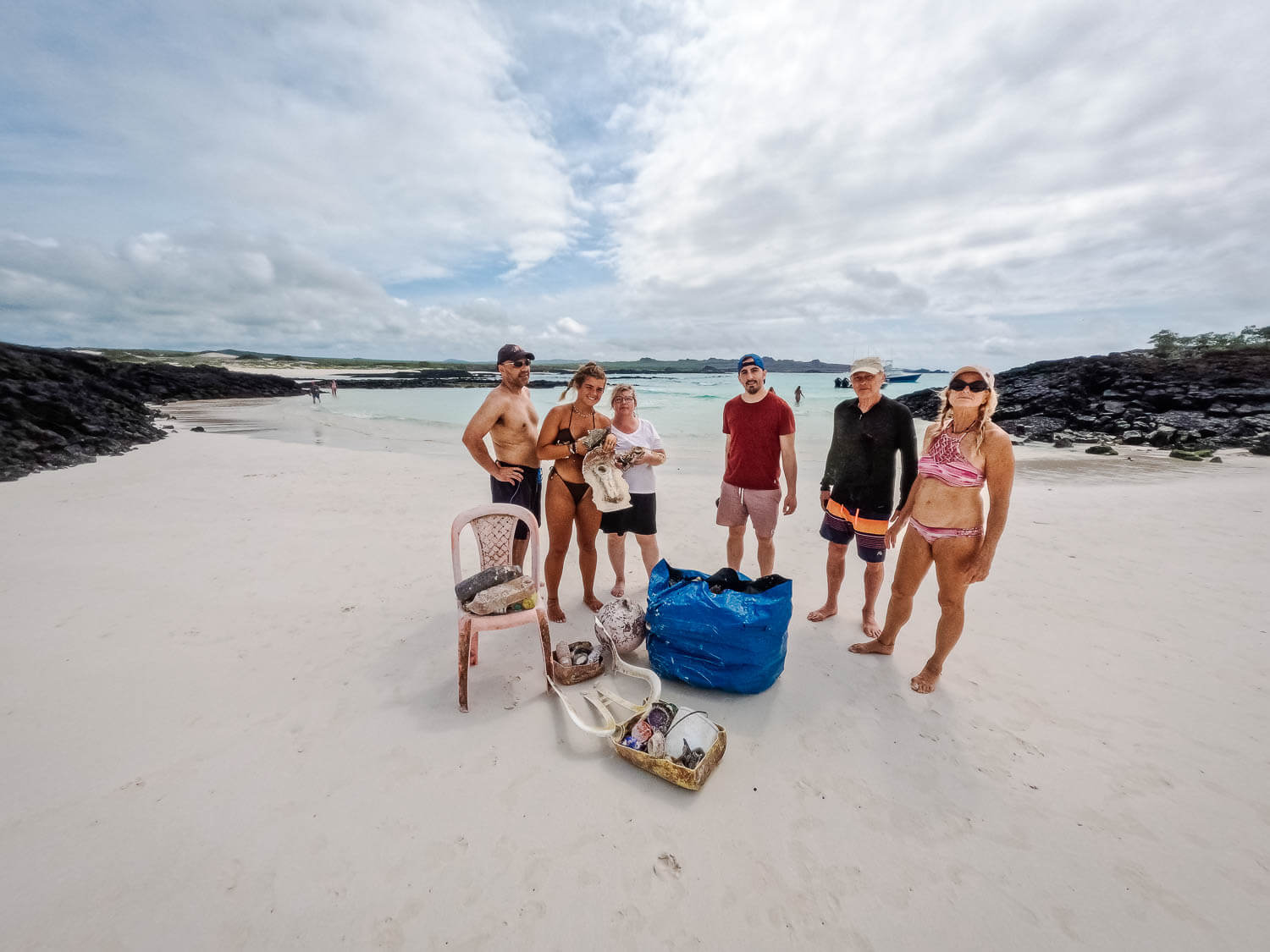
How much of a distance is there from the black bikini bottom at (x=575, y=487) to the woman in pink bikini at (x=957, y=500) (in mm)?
2273

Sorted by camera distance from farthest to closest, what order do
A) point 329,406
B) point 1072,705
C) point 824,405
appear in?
point 824,405 < point 329,406 < point 1072,705

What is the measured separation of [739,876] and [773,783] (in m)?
0.53

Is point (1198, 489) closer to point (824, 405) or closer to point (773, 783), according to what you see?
point (773, 783)

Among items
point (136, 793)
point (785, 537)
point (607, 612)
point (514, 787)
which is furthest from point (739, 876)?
point (785, 537)

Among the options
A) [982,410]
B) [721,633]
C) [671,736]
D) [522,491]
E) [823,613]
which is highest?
[982,410]

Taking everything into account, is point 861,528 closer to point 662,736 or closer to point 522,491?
point 662,736

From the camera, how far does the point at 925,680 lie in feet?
10.3

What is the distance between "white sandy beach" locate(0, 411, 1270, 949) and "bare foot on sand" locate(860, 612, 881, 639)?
11cm

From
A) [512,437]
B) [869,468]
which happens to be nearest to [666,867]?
[869,468]

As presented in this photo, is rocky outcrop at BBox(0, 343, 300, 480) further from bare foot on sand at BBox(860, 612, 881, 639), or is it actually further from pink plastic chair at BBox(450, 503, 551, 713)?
bare foot on sand at BBox(860, 612, 881, 639)

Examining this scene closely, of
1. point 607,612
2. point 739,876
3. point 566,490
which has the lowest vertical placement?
point 739,876

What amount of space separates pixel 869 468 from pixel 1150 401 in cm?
2740

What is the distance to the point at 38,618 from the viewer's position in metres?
3.65

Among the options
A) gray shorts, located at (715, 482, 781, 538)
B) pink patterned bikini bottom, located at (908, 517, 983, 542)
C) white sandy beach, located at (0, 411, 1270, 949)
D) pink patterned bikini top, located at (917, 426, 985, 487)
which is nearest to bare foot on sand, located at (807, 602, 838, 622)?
white sandy beach, located at (0, 411, 1270, 949)
